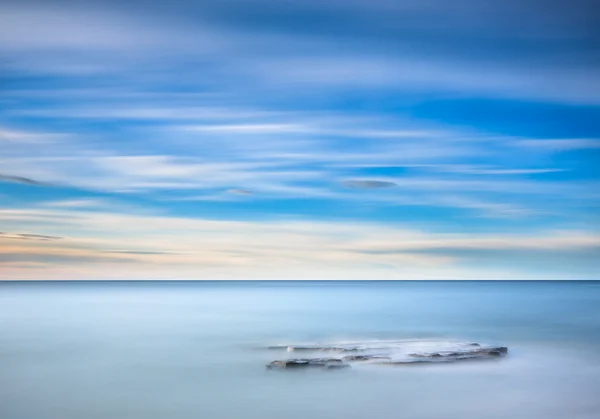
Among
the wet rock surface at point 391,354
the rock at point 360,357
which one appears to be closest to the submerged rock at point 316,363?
the wet rock surface at point 391,354

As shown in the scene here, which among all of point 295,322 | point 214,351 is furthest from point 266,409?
point 295,322

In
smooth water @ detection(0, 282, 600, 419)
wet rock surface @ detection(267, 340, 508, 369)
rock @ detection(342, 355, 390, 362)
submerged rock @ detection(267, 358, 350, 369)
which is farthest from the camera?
rock @ detection(342, 355, 390, 362)

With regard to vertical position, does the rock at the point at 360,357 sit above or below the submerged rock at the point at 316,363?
above

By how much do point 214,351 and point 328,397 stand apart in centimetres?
820

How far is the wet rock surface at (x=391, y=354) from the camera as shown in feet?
49.9

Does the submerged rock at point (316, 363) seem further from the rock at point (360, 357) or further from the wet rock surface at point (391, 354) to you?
the rock at point (360, 357)

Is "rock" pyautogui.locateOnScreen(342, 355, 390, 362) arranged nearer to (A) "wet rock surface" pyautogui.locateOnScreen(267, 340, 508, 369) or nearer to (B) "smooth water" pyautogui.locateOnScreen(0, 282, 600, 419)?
(A) "wet rock surface" pyautogui.locateOnScreen(267, 340, 508, 369)

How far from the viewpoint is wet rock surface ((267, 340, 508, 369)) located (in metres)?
15.2

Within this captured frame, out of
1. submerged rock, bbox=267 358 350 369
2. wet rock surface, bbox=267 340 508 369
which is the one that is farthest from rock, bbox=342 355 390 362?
submerged rock, bbox=267 358 350 369

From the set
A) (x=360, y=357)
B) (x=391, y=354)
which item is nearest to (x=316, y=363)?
(x=360, y=357)

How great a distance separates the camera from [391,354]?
1653 cm

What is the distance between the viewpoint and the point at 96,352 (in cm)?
2002

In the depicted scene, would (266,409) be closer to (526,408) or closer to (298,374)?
(298,374)

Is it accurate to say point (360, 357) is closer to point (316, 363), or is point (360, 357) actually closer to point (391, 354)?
point (391, 354)
